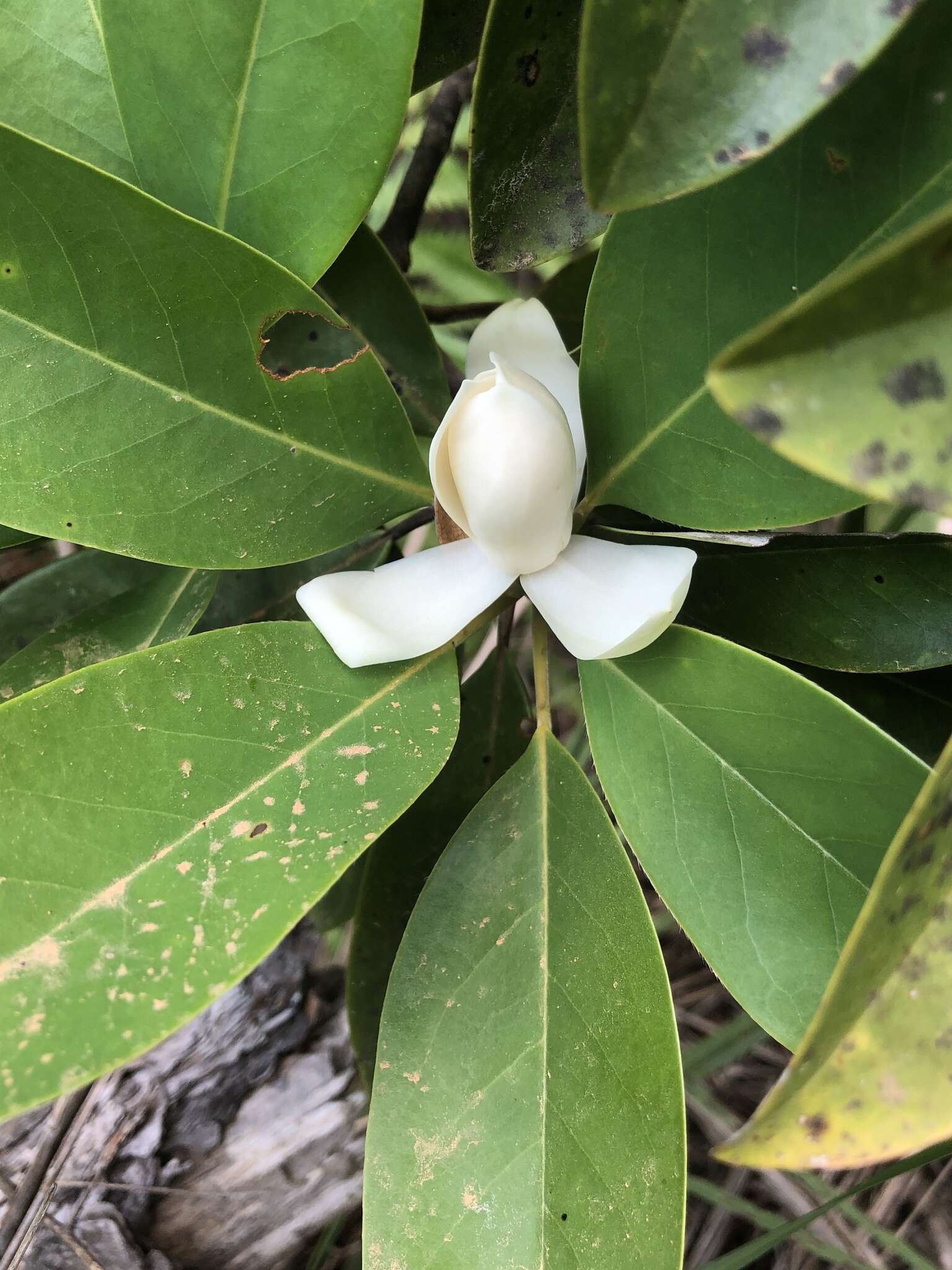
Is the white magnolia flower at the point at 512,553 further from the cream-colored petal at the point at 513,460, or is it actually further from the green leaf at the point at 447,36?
the green leaf at the point at 447,36

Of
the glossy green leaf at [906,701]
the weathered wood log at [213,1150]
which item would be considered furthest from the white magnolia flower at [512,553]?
the weathered wood log at [213,1150]

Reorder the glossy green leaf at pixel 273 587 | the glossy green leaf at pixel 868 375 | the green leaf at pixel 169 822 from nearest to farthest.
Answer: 1. the glossy green leaf at pixel 868 375
2. the green leaf at pixel 169 822
3. the glossy green leaf at pixel 273 587

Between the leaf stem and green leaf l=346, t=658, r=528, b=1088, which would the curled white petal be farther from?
green leaf l=346, t=658, r=528, b=1088

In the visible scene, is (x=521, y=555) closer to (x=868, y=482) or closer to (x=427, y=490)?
(x=427, y=490)

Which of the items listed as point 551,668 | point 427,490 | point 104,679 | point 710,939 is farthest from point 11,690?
point 551,668

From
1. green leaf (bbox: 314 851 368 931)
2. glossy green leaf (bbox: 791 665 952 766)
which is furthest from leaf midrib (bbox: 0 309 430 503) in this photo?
green leaf (bbox: 314 851 368 931)

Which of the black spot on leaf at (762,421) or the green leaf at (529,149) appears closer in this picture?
the black spot on leaf at (762,421)
